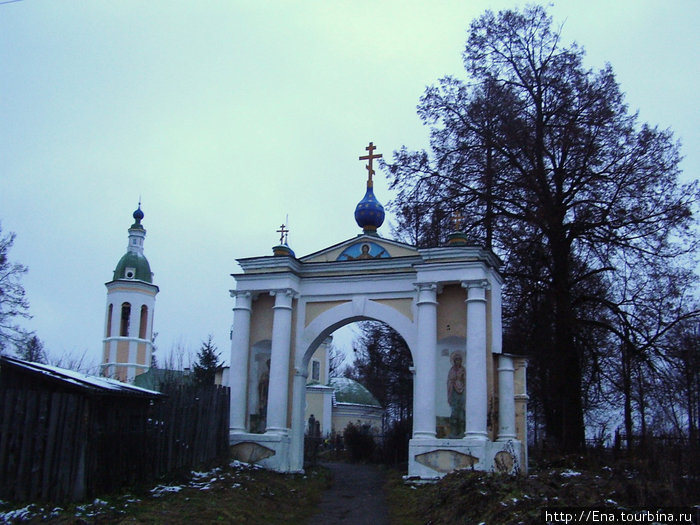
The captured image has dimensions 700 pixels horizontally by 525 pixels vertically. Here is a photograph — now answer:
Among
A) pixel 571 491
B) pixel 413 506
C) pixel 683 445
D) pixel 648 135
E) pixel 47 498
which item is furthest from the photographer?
pixel 648 135

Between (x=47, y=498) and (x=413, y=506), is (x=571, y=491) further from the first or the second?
(x=47, y=498)

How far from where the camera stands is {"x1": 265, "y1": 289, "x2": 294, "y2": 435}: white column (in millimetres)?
18328

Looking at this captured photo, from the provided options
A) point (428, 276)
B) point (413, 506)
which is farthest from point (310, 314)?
point (413, 506)

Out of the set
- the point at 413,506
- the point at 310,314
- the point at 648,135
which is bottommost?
the point at 413,506

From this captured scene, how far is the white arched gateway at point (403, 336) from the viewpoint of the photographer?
655 inches

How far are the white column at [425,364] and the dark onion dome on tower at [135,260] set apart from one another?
3464 cm

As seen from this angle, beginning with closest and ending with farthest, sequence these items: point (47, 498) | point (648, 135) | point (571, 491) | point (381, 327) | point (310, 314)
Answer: point (571, 491)
point (47, 498)
point (310, 314)
point (648, 135)
point (381, 327)

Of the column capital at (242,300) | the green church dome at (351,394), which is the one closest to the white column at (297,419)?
the column capital at (242,300)

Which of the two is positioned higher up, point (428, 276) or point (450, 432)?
point (428, 276)

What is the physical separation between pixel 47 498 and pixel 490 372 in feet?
32.0

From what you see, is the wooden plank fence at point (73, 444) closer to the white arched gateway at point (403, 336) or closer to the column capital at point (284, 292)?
the white arched gateway at point (403, 336)

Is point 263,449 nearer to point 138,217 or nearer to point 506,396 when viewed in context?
point 506,396

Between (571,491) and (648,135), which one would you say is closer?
(571,491)

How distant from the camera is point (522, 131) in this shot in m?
21.7
